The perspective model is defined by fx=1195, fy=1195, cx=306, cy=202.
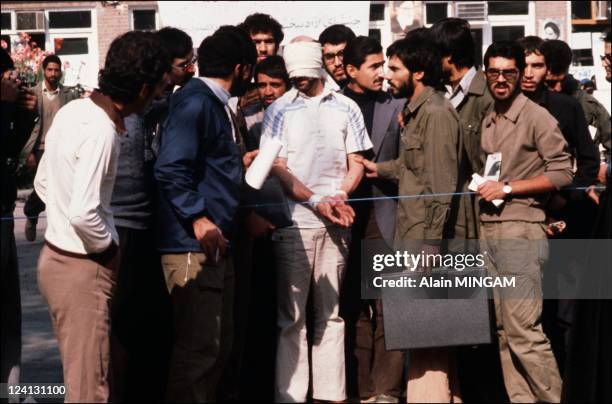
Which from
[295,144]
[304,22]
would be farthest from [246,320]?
[304,22]

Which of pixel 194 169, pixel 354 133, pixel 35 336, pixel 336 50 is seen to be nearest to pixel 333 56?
pixel 336 50

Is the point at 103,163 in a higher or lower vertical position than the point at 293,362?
higher

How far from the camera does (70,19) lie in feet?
85.9

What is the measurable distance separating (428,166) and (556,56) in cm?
181

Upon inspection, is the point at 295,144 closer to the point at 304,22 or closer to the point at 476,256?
the point at 476,256

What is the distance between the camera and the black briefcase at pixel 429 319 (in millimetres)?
6293

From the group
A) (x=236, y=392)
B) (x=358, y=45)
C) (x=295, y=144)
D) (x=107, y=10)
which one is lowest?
(x=236, y=392)

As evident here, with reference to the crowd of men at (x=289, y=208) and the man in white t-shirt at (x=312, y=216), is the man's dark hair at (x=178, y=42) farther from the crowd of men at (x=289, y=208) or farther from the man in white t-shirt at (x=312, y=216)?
the man in white t-shirt at (x=312, y=216)

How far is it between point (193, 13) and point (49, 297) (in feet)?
42.3

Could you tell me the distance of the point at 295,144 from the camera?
22.2 ft

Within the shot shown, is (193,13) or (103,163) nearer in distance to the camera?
(103,163)

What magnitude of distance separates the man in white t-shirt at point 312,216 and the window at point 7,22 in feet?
67.1

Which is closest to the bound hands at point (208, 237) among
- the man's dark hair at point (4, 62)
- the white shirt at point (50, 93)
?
the man's dark hair at point (4, 62)

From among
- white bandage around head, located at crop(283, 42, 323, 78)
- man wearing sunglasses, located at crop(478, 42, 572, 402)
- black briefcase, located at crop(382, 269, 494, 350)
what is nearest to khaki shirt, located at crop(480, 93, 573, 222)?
man wearing sunglasses, located at crop(478, 42, 572, 402)
